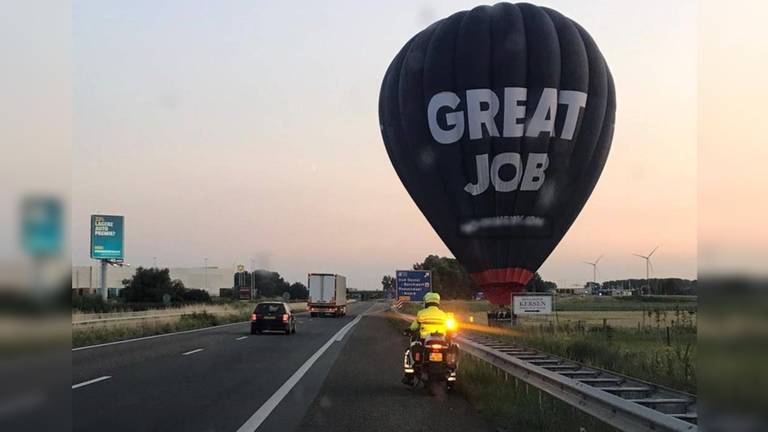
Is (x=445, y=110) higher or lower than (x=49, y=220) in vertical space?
higher

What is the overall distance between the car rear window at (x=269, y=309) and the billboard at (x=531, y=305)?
47.9 ft

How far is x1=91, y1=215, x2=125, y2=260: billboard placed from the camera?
7481 centimetres

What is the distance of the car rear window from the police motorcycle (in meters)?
22.8

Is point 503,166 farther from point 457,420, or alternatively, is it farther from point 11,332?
point 11,332

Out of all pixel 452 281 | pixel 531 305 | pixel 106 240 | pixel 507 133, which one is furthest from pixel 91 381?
pixel 452 281

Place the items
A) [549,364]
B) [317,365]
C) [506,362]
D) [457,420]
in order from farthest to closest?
1. [317,365]
2. [549,364]
3. [506,362]
4. [457,420]

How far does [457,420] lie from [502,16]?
59.9 ft

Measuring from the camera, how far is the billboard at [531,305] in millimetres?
25372

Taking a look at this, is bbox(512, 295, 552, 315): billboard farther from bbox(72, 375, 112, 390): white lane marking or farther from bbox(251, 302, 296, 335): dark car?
bbox(251, 302, 296, 335): dark car

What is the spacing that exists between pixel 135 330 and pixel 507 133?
2157cm

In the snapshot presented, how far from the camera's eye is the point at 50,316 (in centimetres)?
402

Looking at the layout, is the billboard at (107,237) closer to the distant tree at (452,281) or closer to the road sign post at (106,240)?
the road sign post at (106,240)

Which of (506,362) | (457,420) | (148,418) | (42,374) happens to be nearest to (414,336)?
(506,362)

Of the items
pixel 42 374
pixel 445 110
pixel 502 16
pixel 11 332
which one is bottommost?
pixel 42 374
